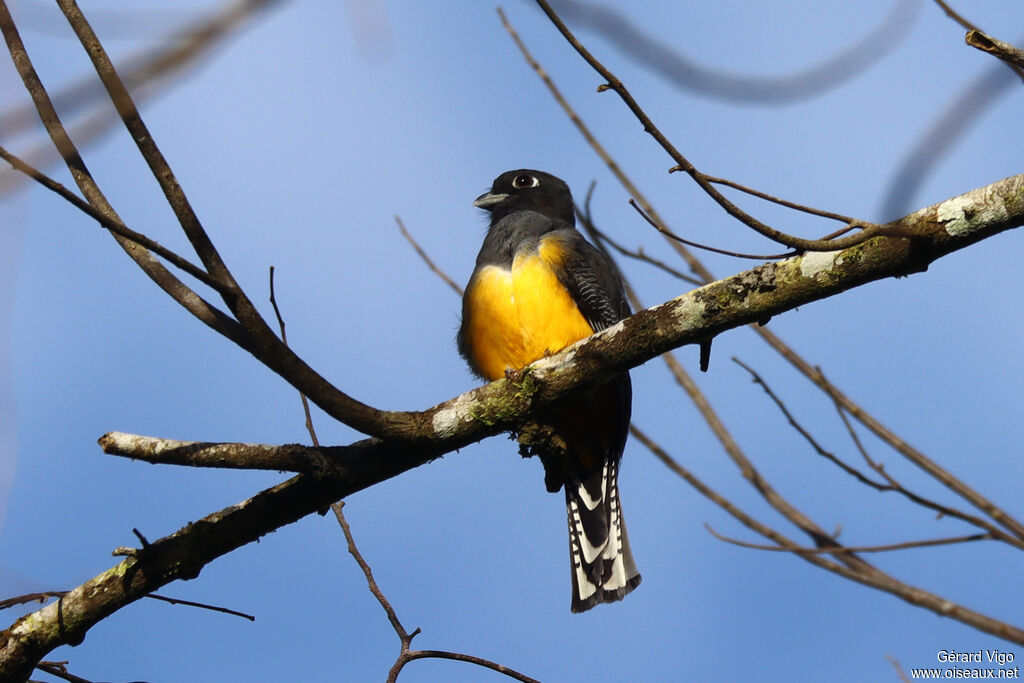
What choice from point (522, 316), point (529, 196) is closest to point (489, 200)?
point (529, 196)

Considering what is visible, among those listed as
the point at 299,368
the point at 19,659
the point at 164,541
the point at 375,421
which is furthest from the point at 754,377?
the point at 19,659

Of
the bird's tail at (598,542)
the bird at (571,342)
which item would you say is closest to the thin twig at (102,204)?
the bird at (571,342)

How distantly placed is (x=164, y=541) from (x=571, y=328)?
248 cm

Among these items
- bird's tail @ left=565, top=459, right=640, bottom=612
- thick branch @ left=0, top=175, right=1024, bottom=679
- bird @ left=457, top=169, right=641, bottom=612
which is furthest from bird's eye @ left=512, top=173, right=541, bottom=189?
thick branch @ left=0, top=175, right=1024, bottom=679

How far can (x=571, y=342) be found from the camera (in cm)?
534

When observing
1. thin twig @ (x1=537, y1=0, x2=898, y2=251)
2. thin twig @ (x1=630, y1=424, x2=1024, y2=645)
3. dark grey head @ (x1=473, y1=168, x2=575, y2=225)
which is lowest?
thin twig @ (x1=630, y1=424, x2=1024, y2=645)

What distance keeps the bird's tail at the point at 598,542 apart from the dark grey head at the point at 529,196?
2216 millimetres

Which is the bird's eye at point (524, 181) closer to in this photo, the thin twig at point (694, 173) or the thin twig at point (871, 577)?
the thin twig at point (871, 577)

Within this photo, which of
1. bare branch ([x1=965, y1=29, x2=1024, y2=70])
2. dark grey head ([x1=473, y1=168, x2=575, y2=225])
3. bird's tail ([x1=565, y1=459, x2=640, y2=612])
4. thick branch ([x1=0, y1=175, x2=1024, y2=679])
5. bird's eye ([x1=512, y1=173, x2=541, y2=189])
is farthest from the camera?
bird's eye ([x1=512, y1=173, x2=541, y2=189])

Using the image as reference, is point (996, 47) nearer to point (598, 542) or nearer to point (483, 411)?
point (483, 411)

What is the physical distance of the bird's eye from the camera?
712 centimetres

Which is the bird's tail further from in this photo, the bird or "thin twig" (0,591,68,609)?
"thin twig" (0,591,68,609)

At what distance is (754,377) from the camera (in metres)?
4.32

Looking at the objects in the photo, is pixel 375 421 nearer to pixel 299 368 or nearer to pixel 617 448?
pixel 299 368
